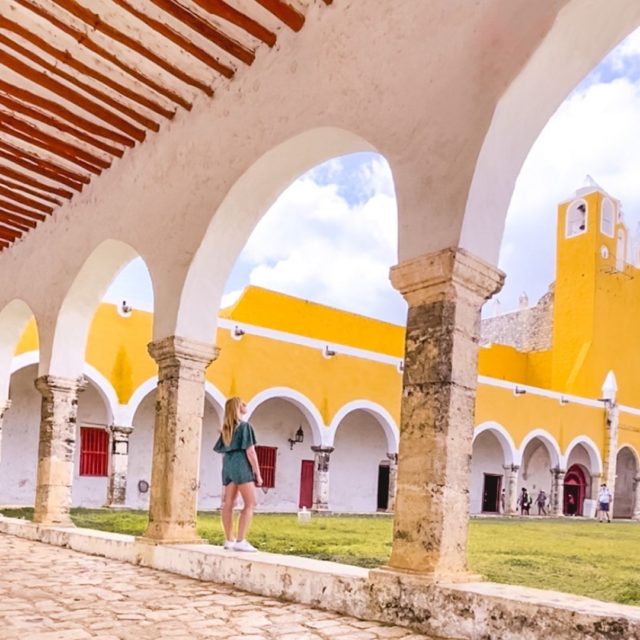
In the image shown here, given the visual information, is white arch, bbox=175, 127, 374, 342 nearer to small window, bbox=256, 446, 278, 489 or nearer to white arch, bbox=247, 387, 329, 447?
white arch, bbox=247, 387, 329, 447

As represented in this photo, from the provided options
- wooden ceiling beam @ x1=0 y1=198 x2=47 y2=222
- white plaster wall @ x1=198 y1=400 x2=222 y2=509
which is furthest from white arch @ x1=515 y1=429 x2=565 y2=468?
wooden ceiling beam @ x1=0 y1=198 x2=47 y2=222

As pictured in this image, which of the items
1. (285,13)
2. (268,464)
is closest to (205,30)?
(285,13)

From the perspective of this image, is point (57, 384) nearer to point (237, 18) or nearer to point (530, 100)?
point (237, 18)

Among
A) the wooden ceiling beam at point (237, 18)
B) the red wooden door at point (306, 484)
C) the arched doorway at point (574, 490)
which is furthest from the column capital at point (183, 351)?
the arched doorway at point (574, 490)

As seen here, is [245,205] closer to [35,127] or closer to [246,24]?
[246,24]

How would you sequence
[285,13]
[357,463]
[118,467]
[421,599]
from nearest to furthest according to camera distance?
[421,599]
[285,13]
[118,467]
[357,463]

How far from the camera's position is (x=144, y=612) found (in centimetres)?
423

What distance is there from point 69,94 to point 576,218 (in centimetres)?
2519

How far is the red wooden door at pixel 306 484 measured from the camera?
742 inches

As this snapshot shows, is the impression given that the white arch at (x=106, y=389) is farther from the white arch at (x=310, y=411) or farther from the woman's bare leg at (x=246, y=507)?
the woman's bare leg at (x=246, y=507)

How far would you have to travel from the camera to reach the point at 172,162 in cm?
680

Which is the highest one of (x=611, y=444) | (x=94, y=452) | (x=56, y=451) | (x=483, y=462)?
(x=56, y=451)

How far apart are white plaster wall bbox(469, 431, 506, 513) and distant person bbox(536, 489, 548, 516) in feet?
5.25

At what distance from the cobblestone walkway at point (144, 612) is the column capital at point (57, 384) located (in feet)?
10.3
